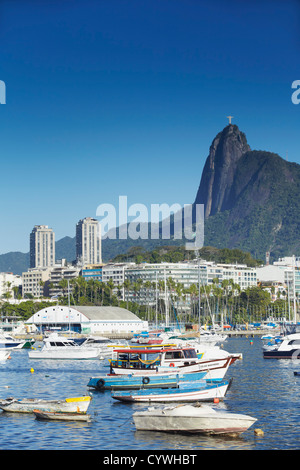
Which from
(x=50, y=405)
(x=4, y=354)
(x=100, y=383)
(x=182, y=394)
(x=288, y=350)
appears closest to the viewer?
(x=50, y=405)

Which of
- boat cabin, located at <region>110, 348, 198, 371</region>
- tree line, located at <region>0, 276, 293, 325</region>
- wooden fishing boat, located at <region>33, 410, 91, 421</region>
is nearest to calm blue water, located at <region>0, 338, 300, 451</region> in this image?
wooden fishing boat, located at <region>33, 410, 91, 421</region>

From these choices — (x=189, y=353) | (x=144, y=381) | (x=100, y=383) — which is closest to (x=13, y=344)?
(x=100, y=383)

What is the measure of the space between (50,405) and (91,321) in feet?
334

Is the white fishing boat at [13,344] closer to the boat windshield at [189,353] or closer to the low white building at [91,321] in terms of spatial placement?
the low white building at [91,321]

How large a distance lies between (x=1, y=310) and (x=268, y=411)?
461ft

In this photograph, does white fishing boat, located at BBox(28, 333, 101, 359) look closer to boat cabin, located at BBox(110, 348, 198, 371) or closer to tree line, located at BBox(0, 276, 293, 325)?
boat cabin, located at BBox(110, 348, 198, 371)

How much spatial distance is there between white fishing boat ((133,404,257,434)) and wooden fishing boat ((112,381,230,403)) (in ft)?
23.2

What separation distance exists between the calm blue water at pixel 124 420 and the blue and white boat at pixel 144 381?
74cm

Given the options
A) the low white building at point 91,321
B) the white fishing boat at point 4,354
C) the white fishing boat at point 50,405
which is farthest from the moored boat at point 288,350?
the low white building at point 91,321

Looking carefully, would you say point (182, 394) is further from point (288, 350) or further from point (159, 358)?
point (288, 350)

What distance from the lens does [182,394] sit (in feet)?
107

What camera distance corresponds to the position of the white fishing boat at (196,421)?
80.9 feet
